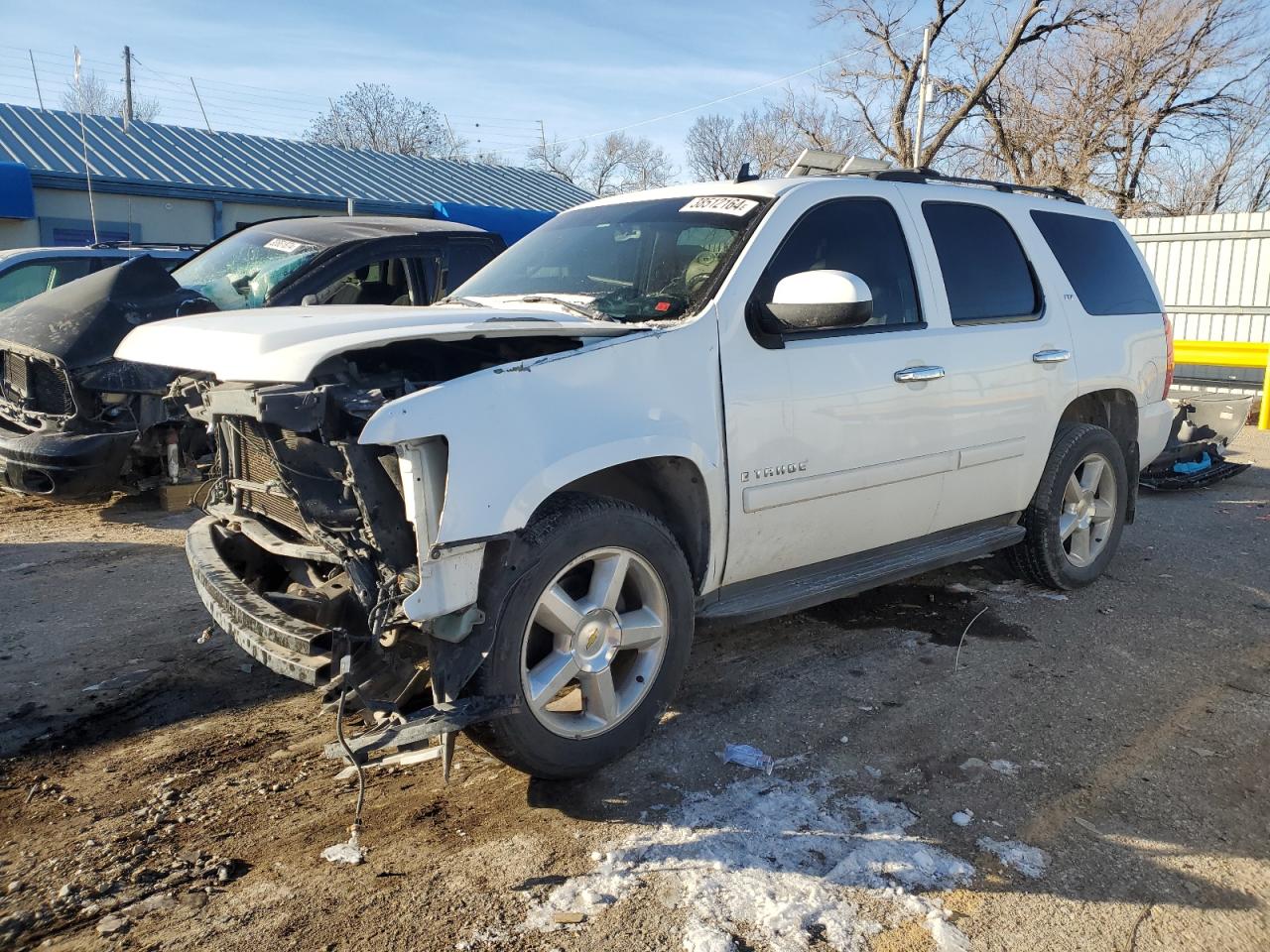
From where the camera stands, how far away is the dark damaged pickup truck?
6074mm

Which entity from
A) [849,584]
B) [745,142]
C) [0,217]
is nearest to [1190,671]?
[849,584]

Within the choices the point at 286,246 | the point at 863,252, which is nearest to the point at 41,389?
the point at 286,246

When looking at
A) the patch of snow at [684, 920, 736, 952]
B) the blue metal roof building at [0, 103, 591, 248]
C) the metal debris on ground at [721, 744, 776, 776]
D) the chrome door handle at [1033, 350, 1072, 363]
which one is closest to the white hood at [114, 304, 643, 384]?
the metal debris on ground at [721, 744, 776, 776]

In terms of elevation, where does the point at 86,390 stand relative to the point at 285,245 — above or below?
below

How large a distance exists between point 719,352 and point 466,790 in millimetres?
1748

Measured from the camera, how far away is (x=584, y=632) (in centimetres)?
325

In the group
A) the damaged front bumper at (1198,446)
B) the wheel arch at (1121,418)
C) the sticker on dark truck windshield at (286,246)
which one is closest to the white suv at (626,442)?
the wheel arch at (1121,418)

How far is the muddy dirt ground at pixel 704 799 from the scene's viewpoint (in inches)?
104

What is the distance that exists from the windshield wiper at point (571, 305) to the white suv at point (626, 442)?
0.02m

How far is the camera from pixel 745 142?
47.3 m

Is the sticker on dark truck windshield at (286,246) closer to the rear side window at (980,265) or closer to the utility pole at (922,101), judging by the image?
the rear side window at (980,265)

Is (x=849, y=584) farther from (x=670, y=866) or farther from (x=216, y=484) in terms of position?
(x=216, y=484)

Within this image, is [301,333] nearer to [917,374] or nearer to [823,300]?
[823,300]

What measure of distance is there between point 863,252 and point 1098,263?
2022 millimetres
